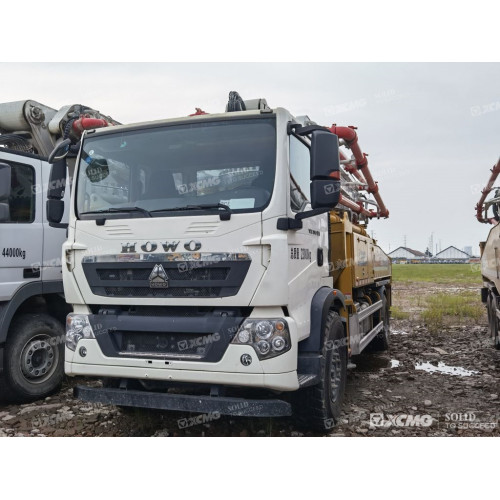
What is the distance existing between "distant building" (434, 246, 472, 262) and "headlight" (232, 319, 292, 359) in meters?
77.5

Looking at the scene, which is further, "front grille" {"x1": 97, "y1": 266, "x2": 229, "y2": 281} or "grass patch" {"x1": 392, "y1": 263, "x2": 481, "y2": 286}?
"grass patch" {"x1": 392, "y1": 263, "x2": 481, "y2": 286}

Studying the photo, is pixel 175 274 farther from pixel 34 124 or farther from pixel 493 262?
pixel 493 262

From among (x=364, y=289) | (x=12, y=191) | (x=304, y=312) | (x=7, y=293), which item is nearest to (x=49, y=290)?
(x=7, y=293)

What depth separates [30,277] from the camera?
5336 mm

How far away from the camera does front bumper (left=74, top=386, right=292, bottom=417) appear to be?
11.4 ft

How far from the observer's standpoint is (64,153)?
448 cm

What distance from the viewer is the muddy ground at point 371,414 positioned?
14.9 ft

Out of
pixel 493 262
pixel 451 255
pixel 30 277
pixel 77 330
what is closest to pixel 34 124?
pixel 30 277

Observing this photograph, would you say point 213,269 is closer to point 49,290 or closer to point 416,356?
point 49,290

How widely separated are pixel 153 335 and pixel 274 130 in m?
1.88

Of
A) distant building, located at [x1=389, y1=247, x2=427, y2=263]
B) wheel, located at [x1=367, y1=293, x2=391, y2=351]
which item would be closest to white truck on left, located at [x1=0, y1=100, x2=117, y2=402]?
wheel, located at [x1=367, y1=293, x2=391, y2=351]

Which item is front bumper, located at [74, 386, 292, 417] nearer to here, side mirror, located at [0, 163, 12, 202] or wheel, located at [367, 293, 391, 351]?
side mirror, located at [0, 163, 12, 202]

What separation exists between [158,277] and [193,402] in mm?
983

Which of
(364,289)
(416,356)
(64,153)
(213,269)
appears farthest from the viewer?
(416,356)
